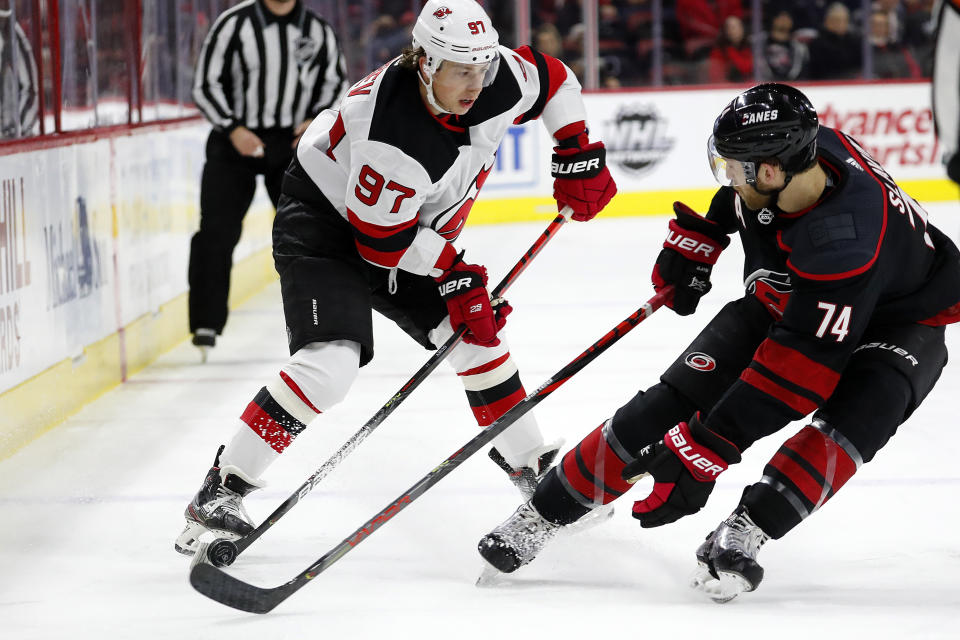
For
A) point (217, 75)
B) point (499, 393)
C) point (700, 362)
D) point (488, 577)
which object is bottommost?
point (488, 577)

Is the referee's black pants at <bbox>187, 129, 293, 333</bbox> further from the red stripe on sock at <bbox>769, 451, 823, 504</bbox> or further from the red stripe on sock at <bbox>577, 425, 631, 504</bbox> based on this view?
the red stripe on sock at <bbox>769, 451, 823, 504</bbox>

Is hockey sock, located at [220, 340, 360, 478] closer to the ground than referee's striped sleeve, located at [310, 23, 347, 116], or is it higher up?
closer to the ground

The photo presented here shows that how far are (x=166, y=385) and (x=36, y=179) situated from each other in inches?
34.7

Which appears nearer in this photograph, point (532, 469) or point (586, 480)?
point (586, 480)

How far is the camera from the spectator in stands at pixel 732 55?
325 inches

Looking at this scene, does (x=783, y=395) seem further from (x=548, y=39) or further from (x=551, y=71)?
(x=548, y=39)

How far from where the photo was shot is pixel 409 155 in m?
2.18

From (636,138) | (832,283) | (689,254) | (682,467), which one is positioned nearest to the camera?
(832,283)

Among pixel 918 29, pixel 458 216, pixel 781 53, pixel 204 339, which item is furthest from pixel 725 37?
pixel 458 216

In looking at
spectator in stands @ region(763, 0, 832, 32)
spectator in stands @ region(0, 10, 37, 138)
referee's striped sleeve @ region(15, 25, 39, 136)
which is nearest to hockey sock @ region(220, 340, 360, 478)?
spectator in stands @ region(0, 10, 37, 138)

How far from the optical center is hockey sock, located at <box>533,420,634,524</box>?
213 cm

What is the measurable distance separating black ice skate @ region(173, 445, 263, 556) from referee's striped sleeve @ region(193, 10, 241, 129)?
7.11 feet

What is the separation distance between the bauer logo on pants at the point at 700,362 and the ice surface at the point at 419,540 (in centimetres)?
A: 39

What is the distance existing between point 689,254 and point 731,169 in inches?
12.3
